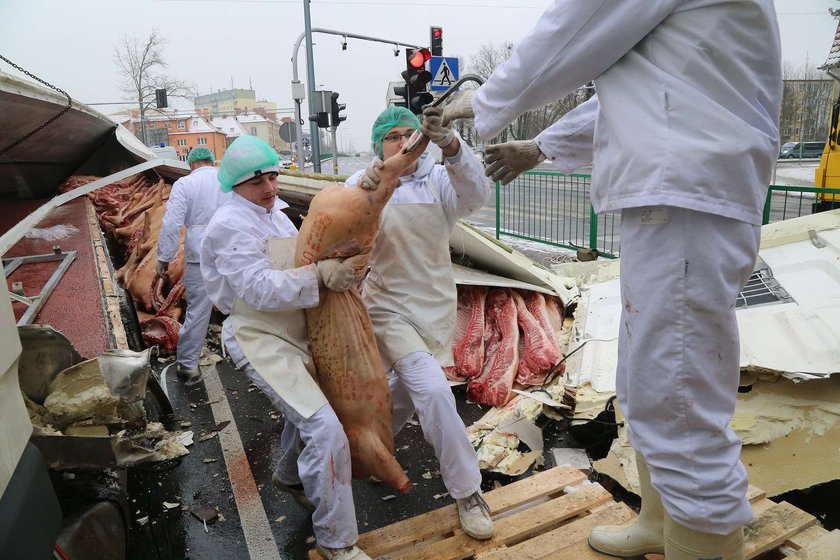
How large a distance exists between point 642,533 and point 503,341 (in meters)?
2.68

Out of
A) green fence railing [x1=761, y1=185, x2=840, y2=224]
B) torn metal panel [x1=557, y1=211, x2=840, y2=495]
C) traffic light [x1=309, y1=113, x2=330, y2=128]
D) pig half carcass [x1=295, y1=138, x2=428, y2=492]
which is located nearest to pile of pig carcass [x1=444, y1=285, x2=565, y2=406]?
torn metal panel [x1=557, y1=211, x2=840, y2=495]

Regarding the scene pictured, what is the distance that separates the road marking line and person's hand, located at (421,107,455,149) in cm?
218

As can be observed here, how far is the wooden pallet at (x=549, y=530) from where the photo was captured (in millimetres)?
2303

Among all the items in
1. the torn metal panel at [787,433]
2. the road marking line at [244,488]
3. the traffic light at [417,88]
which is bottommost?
the road marking line at [244,488]

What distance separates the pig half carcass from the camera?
263 centimetres

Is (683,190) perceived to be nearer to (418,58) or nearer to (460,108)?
(460,108)

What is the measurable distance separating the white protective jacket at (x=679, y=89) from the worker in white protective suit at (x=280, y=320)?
1361 mm

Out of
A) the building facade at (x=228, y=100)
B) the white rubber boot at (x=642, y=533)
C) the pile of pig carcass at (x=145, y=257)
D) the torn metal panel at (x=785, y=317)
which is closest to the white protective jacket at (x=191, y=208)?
the pile of pig carcass at (x=145, y=257)

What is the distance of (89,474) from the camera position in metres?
2.47

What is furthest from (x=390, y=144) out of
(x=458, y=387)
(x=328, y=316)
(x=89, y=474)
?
(x=458, y=387)

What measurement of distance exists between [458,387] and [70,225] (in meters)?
4.91

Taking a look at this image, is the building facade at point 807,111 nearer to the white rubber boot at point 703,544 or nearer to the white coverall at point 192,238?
the white coverall at point 192,238

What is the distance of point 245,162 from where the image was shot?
3000 millimetres

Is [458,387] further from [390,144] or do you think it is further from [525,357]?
[390,144]
